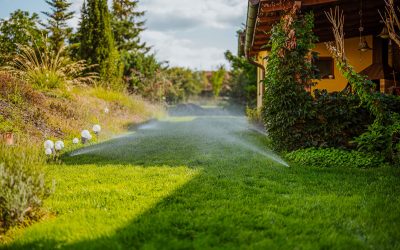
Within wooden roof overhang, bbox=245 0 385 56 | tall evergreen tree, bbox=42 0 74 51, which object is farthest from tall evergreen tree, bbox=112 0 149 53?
wooden roof overhang, bbox=245 0 385 56

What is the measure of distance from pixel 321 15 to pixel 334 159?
12.9 feet

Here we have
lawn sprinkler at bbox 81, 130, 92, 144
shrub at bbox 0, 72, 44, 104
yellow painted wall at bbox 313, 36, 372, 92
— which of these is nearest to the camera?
lawn sprinkler at bbox 81, 130, 92, 144

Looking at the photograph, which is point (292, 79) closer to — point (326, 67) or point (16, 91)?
point (326, 67)

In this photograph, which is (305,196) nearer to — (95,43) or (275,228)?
(275,228)

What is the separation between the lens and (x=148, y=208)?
341cm

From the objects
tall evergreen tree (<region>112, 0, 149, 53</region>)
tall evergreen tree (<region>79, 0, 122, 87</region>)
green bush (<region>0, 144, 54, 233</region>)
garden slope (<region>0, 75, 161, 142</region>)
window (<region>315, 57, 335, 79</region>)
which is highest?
tall evergreen tree (<region>112, 0, 149, 53</region>)

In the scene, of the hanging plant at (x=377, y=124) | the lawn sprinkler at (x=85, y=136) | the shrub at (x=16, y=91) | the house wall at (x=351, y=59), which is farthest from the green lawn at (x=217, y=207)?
the house wall at (x=351, y=59)

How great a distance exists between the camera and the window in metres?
10.5

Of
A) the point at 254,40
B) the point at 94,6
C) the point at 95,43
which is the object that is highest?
the point at 94,6

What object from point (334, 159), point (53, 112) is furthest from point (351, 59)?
point (53, 112)

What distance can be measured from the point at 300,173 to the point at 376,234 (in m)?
2.20

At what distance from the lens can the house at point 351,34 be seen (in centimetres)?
699

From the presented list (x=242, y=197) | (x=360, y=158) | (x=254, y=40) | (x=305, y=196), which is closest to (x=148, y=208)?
(x=242, y=197)

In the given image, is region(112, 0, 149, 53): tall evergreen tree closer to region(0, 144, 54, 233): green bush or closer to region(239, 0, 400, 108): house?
region(239, 0, 400, 108): house
